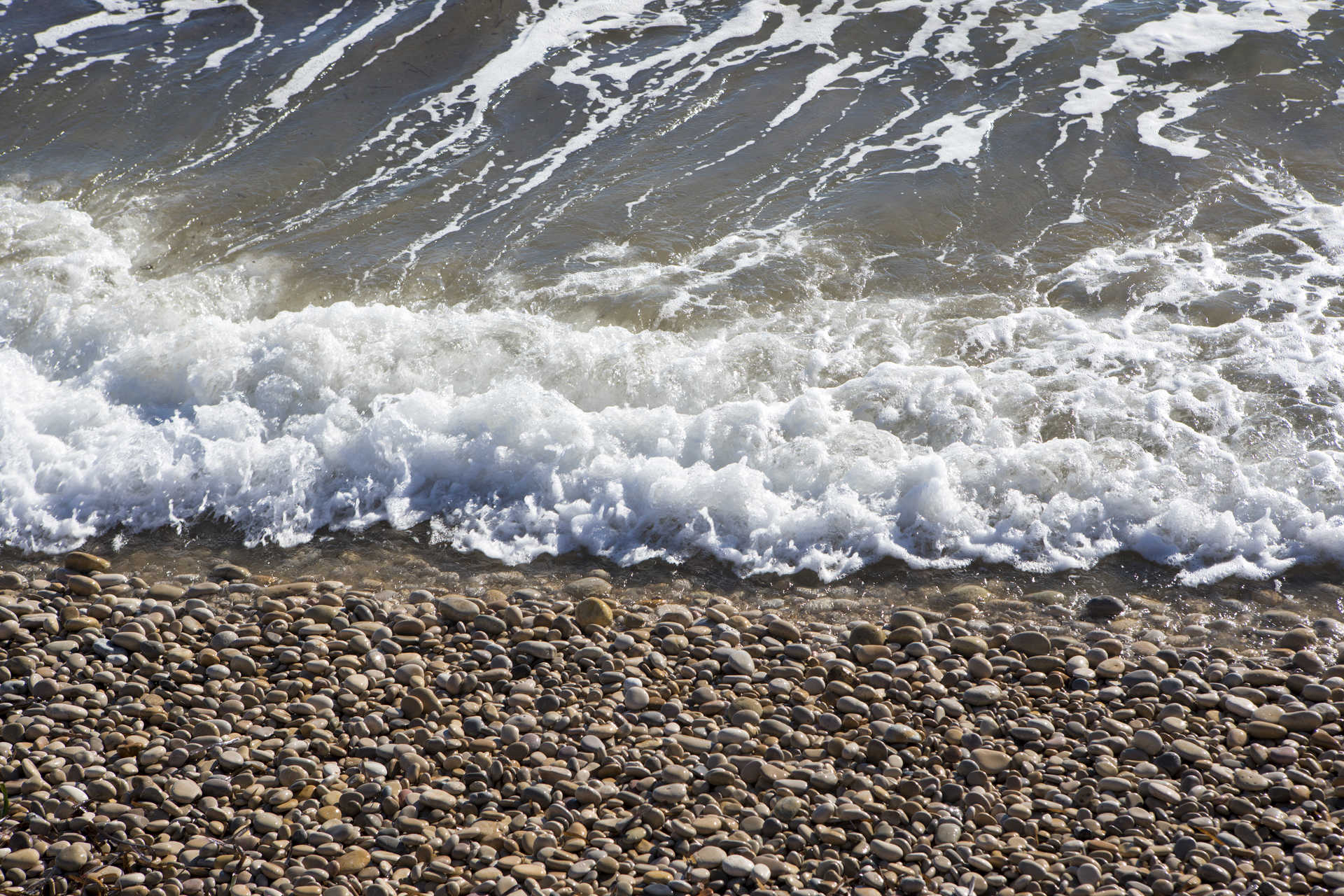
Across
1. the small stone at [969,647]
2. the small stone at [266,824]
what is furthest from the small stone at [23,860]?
the small stone at [969,647]

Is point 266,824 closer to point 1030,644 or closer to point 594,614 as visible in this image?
point 594,614

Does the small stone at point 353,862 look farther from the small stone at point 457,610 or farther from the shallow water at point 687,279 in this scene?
the shallow water at point 687,279

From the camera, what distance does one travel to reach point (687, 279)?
27.0ft

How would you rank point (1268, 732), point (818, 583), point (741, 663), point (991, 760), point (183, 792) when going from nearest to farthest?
1. point (183, 792)
2. point (991, 760)
3. point (1268, 732)
4. point (741, 663)
5. point (818, 583)

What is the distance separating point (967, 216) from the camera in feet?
29.3

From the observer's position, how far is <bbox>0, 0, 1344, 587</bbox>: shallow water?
6.00 meters

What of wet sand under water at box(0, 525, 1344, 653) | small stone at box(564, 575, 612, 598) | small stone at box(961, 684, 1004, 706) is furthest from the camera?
small stone at box(564, 575, 612, 598)

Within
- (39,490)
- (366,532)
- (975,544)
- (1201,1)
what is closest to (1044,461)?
(975,544)

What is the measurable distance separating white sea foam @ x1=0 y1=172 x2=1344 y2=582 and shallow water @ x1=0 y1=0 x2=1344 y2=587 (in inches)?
1.1

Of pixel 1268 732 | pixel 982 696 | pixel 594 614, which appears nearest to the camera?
pixel 1268 732

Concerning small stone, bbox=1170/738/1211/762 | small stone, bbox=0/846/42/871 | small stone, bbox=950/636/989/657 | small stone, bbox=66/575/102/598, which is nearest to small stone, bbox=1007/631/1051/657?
small stone, bbox=950/636/989/657

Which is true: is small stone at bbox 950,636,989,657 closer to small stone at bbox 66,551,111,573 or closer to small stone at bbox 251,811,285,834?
small stone at bbox 251,811,285,834

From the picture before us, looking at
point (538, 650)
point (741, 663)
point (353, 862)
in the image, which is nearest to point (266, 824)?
point (353, 862)

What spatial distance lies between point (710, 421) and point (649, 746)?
9.30 ft
